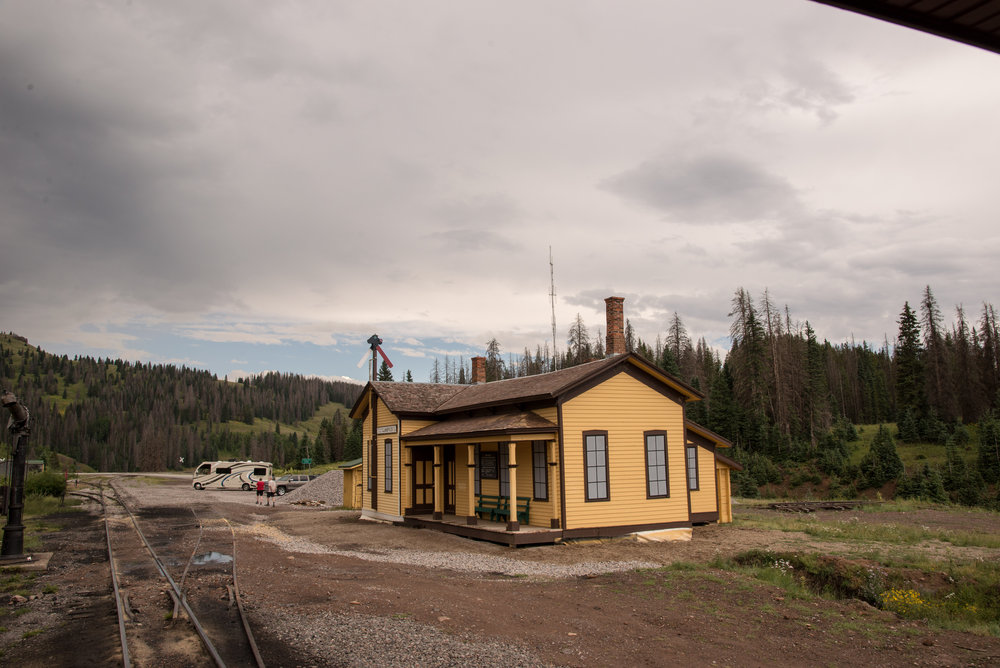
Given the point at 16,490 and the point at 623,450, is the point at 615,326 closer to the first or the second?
the point at 623,450

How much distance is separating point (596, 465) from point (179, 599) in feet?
37.3

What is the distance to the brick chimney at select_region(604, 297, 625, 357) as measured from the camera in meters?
20.8

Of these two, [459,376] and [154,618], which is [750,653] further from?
[459,376]

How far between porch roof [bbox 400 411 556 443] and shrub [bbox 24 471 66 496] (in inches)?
996

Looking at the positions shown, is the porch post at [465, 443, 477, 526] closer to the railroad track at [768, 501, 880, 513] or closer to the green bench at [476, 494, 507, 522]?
the green bench at [476, 494, 507, 522]

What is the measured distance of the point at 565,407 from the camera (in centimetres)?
1806

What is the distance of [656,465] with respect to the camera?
19484mm

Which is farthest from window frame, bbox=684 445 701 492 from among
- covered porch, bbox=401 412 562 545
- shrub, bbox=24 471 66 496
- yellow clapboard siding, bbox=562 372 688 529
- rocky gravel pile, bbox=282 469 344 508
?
shrub, bbox=24 471 66 496

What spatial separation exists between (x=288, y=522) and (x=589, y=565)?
1518 cm

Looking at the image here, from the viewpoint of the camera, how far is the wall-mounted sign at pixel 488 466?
68.6 ft

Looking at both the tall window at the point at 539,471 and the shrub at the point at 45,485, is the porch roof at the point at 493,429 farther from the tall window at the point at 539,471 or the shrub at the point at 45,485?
the shrub at the point at 45,485

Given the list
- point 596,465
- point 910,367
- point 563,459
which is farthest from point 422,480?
point 910,367

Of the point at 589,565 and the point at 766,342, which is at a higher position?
the point at 766,342

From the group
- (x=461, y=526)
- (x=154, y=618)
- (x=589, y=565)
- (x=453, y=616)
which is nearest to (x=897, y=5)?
(x=453, y=616)
